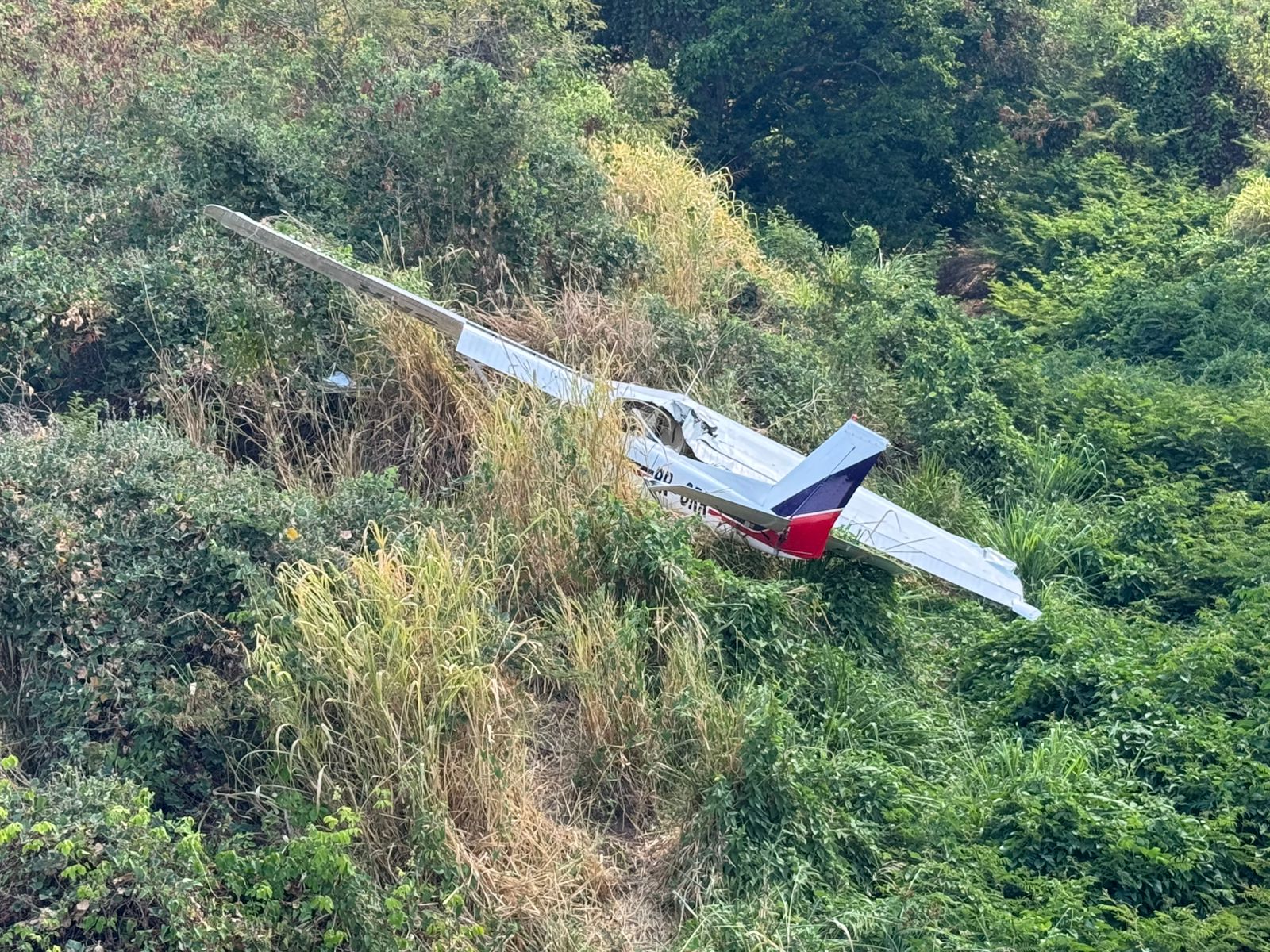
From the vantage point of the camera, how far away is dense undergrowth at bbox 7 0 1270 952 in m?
4.86

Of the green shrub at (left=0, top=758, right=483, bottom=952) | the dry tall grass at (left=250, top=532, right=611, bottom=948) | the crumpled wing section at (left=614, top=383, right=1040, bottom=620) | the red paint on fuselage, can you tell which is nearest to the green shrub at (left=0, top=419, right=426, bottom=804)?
the dry tall grass at (left=250, top=532, right=611, bottom=948)

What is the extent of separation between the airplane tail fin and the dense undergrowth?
478mm

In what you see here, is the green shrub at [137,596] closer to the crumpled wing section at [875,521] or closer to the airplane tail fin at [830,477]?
the airplane tail fin at [830,477]

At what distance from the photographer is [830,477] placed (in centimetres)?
648

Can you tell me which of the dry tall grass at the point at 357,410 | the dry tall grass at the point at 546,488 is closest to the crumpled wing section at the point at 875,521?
the dry tall grass at the point at 546,488

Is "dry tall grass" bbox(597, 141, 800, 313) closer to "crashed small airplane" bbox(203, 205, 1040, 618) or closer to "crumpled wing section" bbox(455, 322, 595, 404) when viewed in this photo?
"crashed small airplane" bbox(203, 205, 1040, 618)

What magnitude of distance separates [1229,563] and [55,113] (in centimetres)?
944

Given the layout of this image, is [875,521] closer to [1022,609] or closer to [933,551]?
[933,551]

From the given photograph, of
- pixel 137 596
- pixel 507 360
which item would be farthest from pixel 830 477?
pixel 137 596

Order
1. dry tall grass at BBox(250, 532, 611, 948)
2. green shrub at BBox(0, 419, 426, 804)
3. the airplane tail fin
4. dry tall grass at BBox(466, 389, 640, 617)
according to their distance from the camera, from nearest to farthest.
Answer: dry tall grass at BBox(250, 532, 611, 948) < green shrub at BBox(0, 419, 426, 804) < dry tall grass at BBox(466, 389, 640, 617) < the airplane tail fin

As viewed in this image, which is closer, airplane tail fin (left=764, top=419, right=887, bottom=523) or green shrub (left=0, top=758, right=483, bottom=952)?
green shrub (left=0, top=758, right=483, bottom=952)

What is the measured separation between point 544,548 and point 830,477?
1559 millimetres

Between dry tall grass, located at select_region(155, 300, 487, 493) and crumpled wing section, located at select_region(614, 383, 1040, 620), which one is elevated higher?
crumpled wing section, located at select_region(614, 383, 1040, 620)

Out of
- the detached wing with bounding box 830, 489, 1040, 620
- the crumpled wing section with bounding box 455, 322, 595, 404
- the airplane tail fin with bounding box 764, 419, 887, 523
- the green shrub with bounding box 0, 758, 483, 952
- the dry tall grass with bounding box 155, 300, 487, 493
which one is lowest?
the dry tall grass with bounding box 155, 300, 487, 493
